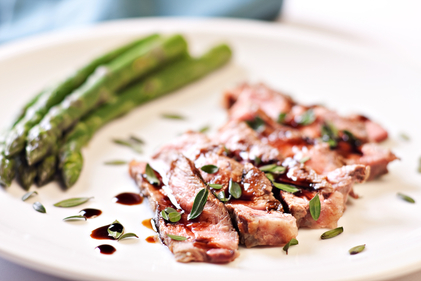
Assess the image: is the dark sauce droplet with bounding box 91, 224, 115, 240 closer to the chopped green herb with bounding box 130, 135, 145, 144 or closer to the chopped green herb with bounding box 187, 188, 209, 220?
the chopped green herb with bounding box 187, 188, 209, 220

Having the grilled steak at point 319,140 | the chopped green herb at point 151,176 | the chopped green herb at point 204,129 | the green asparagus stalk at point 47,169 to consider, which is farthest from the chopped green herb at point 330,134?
the green asparagus stalk at point 47,169

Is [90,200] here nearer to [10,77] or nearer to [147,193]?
[147,193]

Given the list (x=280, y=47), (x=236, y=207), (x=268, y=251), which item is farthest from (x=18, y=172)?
(x=280, y=47)

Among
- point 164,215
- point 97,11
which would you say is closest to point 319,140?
point 164,215

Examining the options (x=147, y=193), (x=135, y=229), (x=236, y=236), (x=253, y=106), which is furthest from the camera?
(x=253, y=106)

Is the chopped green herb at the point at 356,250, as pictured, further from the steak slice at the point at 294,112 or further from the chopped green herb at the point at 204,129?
the chopped green herb at the point at 204,129

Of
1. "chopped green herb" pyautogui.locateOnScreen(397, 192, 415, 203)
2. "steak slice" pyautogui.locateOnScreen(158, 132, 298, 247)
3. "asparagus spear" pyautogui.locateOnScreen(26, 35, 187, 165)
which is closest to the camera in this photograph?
"steak slice" pyautogui.locateOnScreen(158, 132, 298, 247)

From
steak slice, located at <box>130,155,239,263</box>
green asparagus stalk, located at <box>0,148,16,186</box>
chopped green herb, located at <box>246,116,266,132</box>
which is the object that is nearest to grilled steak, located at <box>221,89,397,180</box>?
chopped green herb, located at <box>246,116,266,132</box>
